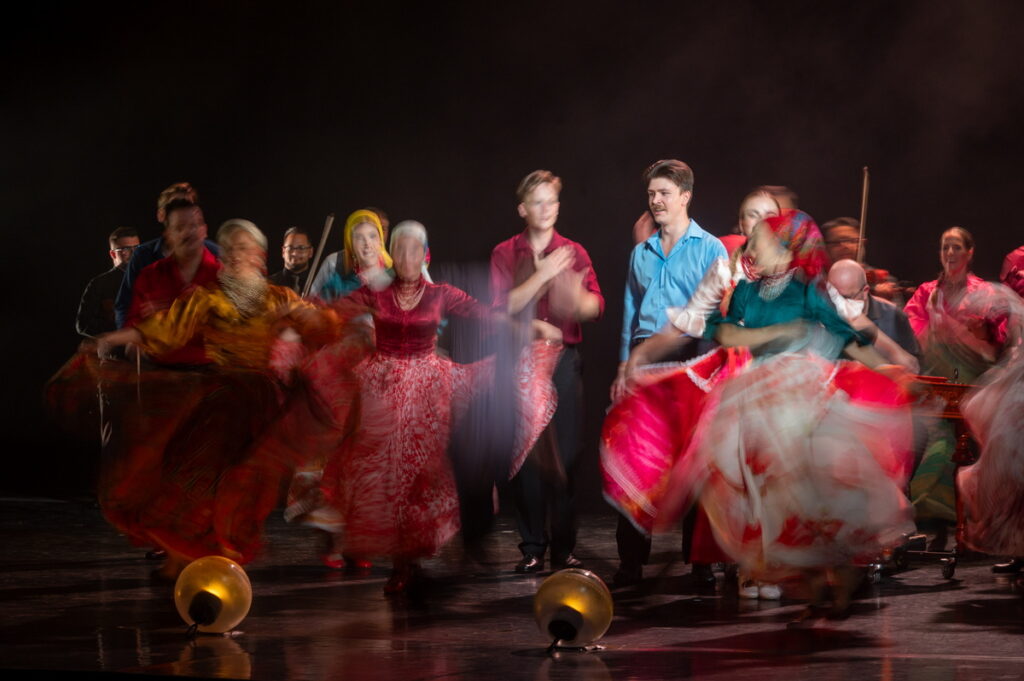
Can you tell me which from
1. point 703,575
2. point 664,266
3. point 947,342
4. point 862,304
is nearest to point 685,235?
point 664,266

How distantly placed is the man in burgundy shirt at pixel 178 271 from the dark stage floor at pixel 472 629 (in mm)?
905

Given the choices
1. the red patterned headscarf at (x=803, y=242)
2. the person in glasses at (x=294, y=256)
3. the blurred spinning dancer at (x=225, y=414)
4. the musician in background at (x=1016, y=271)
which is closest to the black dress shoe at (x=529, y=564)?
the blurred spinning dancer at (x=225, y=414)

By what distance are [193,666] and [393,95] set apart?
19.1 ft

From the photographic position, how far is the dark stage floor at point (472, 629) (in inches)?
136

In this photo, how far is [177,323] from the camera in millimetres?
5016

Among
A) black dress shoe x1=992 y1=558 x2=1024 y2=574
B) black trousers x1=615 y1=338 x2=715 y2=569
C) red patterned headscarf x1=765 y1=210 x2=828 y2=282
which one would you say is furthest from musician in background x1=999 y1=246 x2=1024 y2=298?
red patterned headscarf x1=765 y1=210 x2=828 y2=282

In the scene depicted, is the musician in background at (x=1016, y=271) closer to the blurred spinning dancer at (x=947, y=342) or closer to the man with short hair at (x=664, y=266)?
the blurred spinning dancer at (x=947, y=342)

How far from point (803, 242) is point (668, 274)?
966 millimetres

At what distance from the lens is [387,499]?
4.78 m

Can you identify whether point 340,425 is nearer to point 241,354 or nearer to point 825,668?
point 241,354

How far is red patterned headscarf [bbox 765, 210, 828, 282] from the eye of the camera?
4.32 metres

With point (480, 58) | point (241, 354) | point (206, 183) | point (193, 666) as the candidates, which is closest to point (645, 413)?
point (241, 354)

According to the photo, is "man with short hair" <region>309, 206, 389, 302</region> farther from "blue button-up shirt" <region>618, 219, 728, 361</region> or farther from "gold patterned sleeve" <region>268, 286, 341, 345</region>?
"blue button-up shirt" <region>618, 219, 728, 361</region>

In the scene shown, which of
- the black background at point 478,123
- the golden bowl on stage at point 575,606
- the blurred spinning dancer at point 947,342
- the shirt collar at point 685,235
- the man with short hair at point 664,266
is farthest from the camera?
the black background at point 478,123
